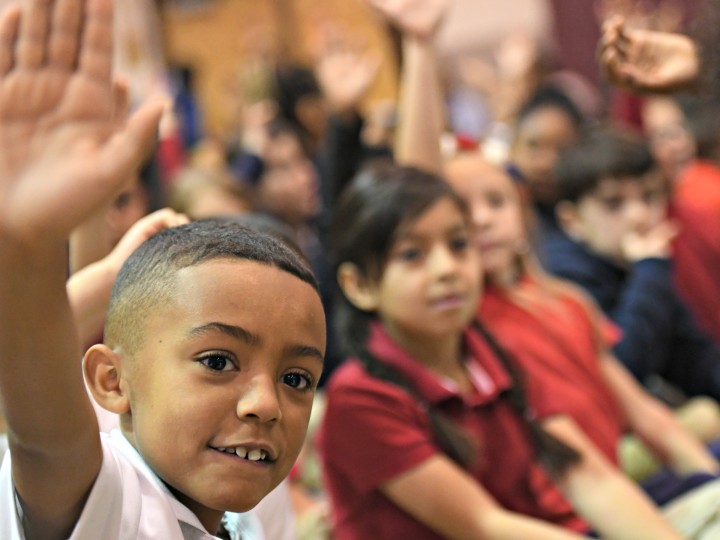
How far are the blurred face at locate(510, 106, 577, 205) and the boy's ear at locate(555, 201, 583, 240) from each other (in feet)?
0.75

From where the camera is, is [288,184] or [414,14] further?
[288,184]

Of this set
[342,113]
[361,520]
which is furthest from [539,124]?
[361,520]

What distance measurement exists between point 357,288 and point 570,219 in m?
1.00

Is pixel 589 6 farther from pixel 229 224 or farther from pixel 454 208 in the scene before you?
pixel 229 224

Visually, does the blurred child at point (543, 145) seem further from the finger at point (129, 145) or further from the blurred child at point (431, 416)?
the finger at point (129, 145)

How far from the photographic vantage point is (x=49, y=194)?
2.01 ft

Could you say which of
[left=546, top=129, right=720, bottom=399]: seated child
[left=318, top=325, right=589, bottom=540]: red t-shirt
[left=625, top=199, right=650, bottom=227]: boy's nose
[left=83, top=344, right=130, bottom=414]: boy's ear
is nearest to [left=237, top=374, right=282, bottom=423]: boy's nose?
[left=83, top=344, right=130, bottom=414]: boy's ear

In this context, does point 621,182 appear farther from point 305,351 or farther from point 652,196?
point 305,351

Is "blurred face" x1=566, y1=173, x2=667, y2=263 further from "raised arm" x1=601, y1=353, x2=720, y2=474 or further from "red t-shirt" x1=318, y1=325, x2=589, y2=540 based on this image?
"red t-shirt" x1=318, y1=325, x2=589, y2=540

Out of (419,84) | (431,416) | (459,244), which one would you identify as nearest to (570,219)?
(419,84)

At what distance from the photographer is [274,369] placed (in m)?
0.80

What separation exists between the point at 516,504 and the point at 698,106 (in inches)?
68.6

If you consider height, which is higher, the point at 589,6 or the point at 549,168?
the point at 549,168

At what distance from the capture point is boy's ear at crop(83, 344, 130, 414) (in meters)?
0.82
